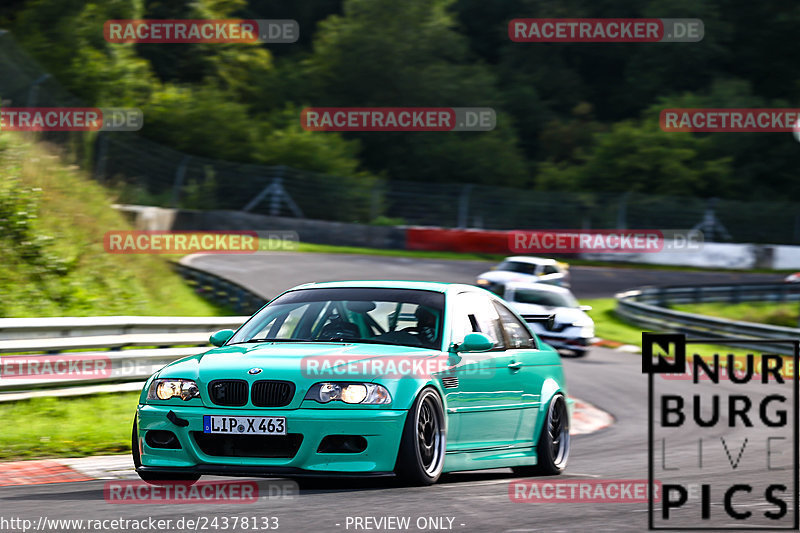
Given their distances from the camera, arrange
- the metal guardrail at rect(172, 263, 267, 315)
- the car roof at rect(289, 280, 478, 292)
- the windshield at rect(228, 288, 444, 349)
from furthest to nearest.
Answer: the metal guardrail at rect(172, 263, 267, 315) < the car roof at rect(289, 280, 478, 292) < the windshield at rect(228, 288, 444, 349)

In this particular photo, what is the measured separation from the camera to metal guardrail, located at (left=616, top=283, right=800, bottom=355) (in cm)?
2356

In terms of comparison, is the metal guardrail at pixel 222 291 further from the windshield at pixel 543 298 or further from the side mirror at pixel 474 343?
the side mirror at pixel 474 343

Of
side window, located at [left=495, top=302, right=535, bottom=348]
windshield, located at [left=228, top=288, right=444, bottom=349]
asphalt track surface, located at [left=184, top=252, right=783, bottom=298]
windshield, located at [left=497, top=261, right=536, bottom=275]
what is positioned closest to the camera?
windshield, located at [left=228, top=288, right=444, bottom=349]

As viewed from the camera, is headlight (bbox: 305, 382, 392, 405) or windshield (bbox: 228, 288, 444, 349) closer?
headlight (bbox: 305, 382, 392, 405)

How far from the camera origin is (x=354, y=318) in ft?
25.6

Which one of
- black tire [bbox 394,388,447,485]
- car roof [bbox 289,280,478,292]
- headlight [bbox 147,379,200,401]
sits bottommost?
black tire [bbox 394,388,447,485]

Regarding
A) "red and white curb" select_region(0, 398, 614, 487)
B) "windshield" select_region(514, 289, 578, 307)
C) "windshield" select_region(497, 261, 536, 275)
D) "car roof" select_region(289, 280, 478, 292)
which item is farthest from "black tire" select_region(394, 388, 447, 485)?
"windshield" select_region(497, 261, 536, 275)

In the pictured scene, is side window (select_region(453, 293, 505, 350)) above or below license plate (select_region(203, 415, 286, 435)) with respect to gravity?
above

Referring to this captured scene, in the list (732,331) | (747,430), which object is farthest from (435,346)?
(732,331)

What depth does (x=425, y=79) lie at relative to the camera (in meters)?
56.2

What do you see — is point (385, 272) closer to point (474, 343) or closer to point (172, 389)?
point (474, 343)

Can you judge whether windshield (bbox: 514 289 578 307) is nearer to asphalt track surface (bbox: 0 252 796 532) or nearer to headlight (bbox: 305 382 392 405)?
asphalt track surface (bbox: 0 252 796 532)

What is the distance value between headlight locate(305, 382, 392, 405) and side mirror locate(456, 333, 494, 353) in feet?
3.11

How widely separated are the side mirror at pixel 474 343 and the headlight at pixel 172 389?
1.73m
